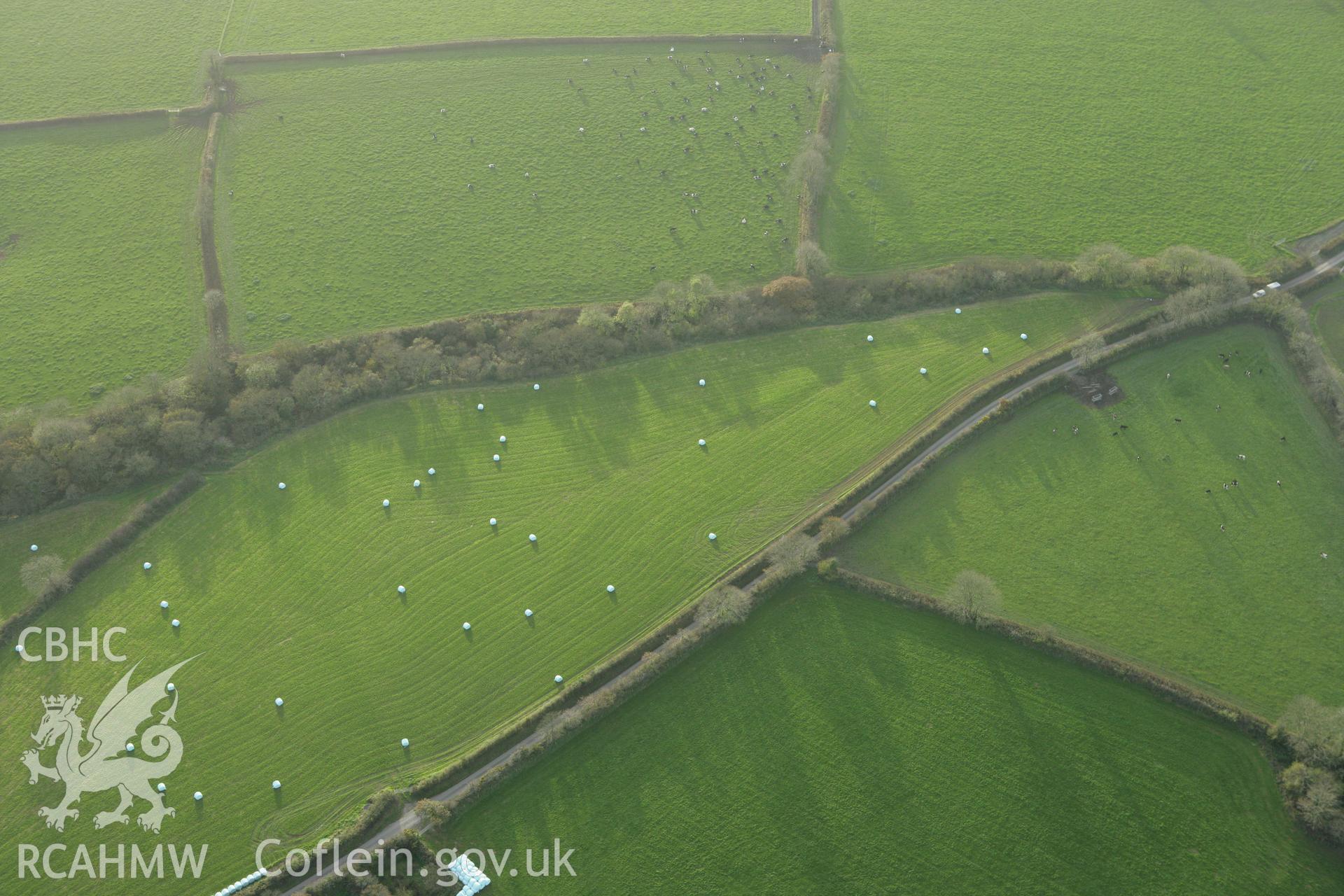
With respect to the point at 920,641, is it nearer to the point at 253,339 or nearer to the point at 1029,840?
the point at 1029,840

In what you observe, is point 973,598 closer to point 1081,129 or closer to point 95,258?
point 1081,129

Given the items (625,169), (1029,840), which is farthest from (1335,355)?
(625,169)

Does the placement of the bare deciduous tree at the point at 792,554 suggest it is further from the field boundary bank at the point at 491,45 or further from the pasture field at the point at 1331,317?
the field boundary bank at the point at 491,45

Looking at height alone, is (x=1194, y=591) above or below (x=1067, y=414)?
below

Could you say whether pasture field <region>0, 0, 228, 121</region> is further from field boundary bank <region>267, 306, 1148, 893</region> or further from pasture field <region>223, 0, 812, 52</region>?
field boundary bank <region>267, 306, 1148, 893</region>

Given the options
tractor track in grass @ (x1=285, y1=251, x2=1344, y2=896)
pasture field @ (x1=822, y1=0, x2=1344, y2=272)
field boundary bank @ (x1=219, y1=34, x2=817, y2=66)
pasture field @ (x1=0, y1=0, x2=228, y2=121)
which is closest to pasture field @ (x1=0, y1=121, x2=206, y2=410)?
pasture field @ (x1=0, y1=0, x2=228, y2=121)

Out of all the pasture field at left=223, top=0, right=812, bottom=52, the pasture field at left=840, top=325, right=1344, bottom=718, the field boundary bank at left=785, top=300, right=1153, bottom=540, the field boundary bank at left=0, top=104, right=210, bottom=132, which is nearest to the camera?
the pasture field at left=840, top=325, right=1344, bottom=718

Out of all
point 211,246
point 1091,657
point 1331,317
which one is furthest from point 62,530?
point 1331,317
